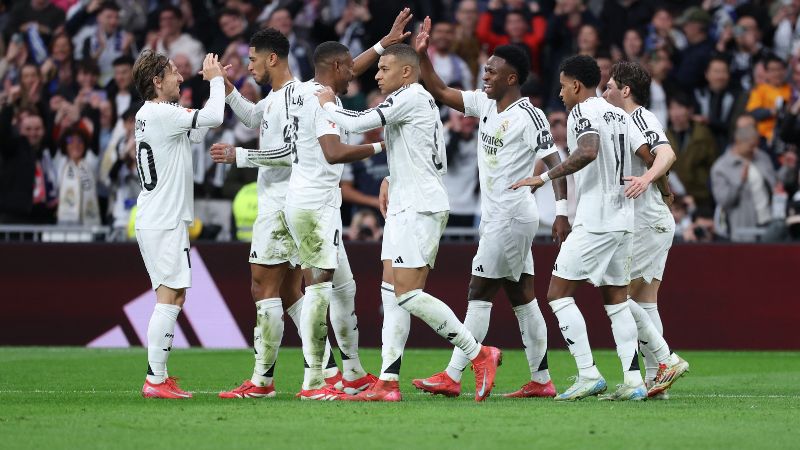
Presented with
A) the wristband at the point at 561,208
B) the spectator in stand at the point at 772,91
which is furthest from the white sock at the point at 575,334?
the spectator in stand at the point at 772,91

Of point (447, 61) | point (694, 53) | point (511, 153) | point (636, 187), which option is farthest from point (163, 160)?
point (694, 53)

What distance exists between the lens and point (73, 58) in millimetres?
22375

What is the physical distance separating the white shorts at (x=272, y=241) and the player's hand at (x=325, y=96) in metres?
1.08

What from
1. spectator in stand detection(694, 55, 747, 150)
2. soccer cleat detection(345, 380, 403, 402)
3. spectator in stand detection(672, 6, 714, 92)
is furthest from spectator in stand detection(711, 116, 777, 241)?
soccer cleat detection(345, 380, 403, 402)

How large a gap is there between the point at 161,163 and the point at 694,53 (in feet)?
35.8

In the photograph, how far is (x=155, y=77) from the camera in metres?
11.5

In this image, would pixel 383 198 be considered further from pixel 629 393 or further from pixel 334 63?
pixel 629 393

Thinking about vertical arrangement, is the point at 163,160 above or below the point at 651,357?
above

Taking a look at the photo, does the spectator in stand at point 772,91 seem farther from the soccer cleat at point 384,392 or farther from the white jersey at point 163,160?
the white jersey at point 163,160

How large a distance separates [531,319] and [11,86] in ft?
40.2

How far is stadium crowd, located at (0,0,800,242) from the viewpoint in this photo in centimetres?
1839

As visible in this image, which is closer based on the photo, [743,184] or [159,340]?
[159,340]

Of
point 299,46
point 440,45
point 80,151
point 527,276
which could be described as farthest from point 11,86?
point 527,276

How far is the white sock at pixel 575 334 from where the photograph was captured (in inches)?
442
